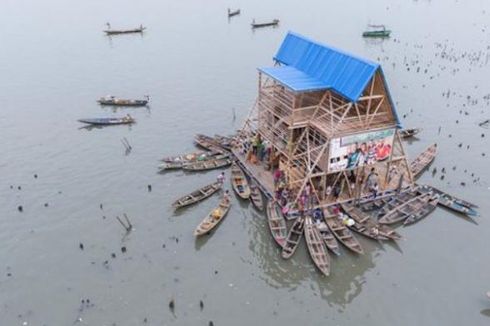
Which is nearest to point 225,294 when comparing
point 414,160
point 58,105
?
point 414,160

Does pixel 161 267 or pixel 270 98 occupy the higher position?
pixel 270 98

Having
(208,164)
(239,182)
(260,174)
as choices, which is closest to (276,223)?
(239,182)

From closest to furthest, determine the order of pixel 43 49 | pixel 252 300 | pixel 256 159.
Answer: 1. pixel 252 300
2. pixel 256 159
3. pixel 43 49

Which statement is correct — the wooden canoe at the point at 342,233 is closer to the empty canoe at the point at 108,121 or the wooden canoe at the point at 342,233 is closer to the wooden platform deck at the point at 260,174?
the wooden platform deck at the point at 260,174

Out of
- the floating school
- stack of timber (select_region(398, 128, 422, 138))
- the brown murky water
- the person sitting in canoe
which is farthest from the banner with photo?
stack of timber (select_region(398, 128, 422, 138))

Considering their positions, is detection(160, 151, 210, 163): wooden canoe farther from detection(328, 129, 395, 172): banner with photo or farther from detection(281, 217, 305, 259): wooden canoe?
detection(328, 129, 395, 172): banner with photo

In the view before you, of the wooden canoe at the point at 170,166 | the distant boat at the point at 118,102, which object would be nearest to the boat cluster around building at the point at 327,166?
the wooden canoe at the point at 170,166

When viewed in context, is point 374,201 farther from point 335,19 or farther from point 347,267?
point 335,19
